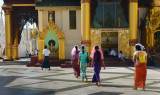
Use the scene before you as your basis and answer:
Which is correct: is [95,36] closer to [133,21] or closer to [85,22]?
[85,22]

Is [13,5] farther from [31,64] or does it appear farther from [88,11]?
[88,11]

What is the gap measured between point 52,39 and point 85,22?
3.78m

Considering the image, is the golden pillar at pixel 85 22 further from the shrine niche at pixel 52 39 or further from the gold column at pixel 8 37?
the gold column at pixel 8 37

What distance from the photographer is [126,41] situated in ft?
72.5

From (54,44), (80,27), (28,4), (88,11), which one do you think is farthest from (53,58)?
(28,4)

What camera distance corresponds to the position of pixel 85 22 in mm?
21828

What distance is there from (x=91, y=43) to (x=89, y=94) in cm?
1406

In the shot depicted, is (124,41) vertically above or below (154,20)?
below

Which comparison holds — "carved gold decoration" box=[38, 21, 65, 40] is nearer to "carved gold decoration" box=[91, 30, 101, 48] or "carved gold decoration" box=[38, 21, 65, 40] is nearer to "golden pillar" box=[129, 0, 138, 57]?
"carved gold decoration" box=[91, 30, 101, 48]

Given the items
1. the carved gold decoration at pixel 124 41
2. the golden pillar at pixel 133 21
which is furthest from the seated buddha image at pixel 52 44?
the golden pillar at pixel 133 21

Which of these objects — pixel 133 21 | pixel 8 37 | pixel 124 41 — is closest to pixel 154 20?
pixel 133 21

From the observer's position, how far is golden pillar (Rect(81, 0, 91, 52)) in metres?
21.8

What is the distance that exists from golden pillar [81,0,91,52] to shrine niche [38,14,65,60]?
2.29m

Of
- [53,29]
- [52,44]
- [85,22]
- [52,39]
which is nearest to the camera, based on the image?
[85,22]
